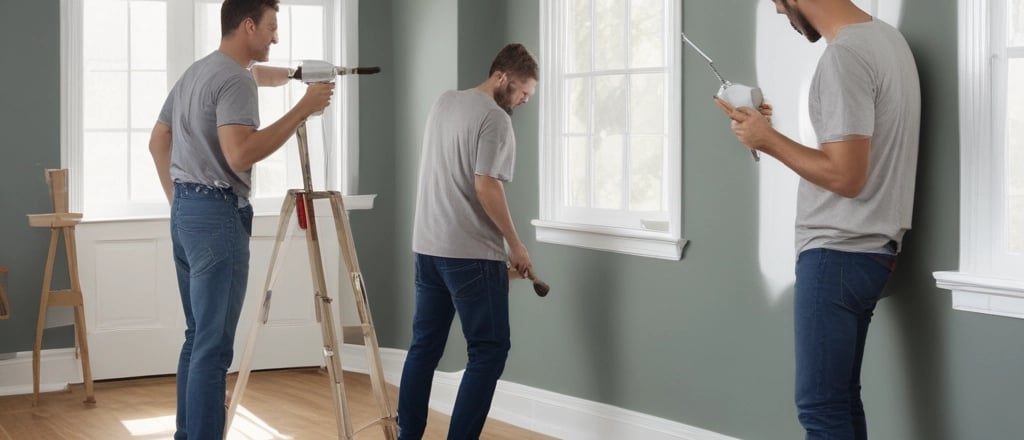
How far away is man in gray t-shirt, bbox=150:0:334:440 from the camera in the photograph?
3.06 metres

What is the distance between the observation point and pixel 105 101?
5.44 metres

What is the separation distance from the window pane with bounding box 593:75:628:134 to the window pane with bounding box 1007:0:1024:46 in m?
1.66

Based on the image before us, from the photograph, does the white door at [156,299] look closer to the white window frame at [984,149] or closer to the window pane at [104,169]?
the window pane at [104,169]

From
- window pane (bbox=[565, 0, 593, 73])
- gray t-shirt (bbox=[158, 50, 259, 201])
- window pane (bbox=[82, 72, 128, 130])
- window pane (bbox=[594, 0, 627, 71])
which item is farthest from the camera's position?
window pane (bbox=[82, 72, 128, 130])

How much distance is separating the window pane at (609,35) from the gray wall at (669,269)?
36 cm

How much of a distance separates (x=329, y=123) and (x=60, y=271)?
1618 mm

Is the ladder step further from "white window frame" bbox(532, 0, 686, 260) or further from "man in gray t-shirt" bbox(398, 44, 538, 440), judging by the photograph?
"white window frame" bbox(532, 0, 686, 260)

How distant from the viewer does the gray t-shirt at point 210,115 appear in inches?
120

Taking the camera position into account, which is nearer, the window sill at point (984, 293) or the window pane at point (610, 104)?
the window sill at point (984, 293)

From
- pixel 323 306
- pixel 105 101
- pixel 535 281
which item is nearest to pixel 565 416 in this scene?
pixel 535 281

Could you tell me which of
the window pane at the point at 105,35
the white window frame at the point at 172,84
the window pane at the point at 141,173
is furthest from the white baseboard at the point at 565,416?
the window pane at the point at 105,35


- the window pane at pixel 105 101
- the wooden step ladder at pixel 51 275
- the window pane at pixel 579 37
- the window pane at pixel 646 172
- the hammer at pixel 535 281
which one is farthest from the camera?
the window pane at pixel 105 101

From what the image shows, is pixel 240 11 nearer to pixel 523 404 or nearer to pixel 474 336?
pixel 474 336

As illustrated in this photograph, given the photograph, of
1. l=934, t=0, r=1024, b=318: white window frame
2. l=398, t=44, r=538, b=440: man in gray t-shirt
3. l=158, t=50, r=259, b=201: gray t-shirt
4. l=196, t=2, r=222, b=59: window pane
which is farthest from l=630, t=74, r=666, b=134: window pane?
l=196, t=2, r=222, b=59: window pane
